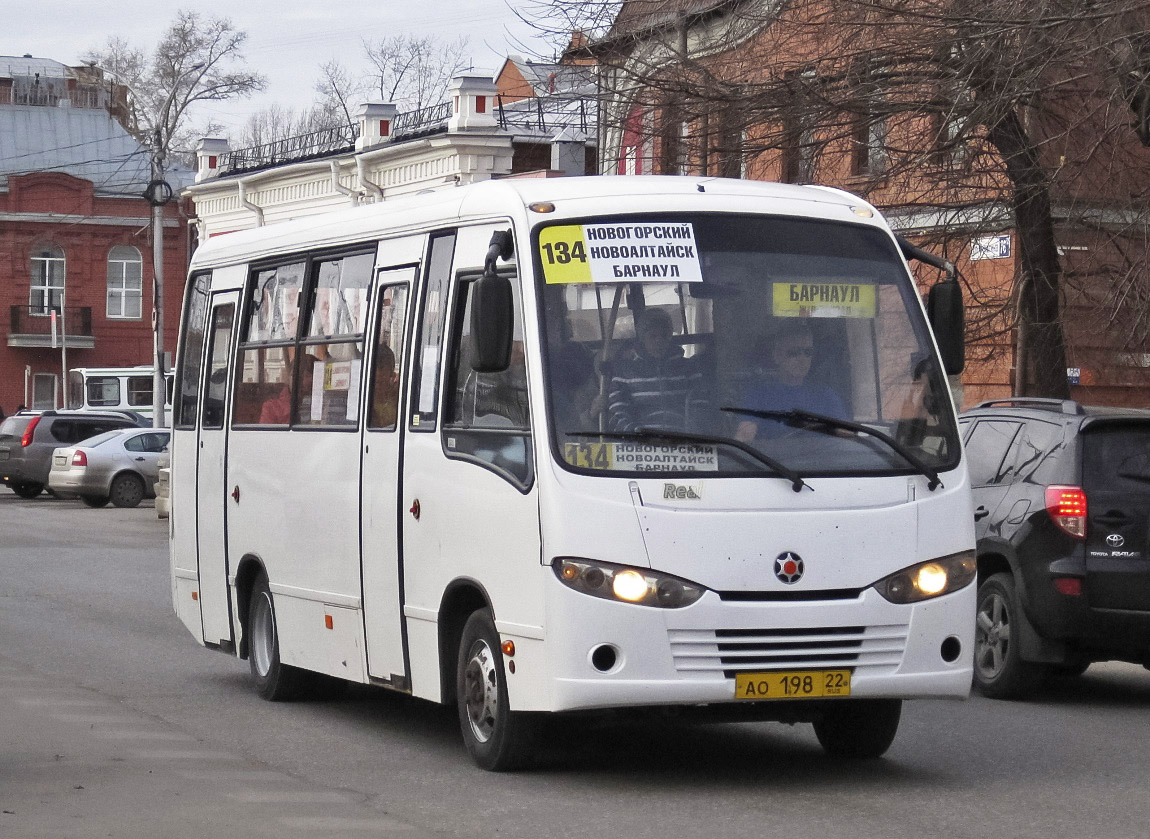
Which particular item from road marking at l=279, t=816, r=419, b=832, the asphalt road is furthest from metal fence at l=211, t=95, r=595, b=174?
road marking at l=279, t=816, r=419, b=832

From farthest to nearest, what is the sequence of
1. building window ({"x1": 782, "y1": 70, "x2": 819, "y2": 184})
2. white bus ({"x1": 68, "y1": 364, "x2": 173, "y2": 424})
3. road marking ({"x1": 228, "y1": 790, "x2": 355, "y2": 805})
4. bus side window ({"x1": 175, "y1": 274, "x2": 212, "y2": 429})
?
white bus ({"x1": 68, "y1": 364, "x2": 173, "y2": 424}) < building window ({"x1": 782, "y1": 70, "x2": 819, "y2": 184}) < bus side window ({"x1": 175, "y1": 274, "x2": 212, "y2": 429}) < road marking ({"x1": 228, "y1": 790, "x2": 355, "y2": 805})

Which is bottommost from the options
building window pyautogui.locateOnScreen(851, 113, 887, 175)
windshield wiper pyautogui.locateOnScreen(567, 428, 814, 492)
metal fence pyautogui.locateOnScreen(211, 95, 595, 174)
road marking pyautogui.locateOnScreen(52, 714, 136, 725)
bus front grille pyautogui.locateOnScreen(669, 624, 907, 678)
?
road marking pyautogui.locateOnScreen(52, 714, 136, 725)

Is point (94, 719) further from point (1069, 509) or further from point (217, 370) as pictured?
point (1069, 509)

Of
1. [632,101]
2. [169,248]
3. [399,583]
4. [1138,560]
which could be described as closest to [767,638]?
[399,583]

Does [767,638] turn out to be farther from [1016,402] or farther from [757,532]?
[1016,402]

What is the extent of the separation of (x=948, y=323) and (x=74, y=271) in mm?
68444

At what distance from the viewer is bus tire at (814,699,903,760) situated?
30.1 feet

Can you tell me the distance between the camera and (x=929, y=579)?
8.55 meters

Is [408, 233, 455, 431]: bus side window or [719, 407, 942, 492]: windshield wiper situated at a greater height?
[408, 233, 455, 431]: bus side window

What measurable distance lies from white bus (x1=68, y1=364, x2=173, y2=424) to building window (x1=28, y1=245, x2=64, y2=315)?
18.8m

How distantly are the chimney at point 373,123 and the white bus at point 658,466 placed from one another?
3284cm

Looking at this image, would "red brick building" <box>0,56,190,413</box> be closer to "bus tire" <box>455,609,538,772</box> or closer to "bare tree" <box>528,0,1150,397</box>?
"bare tree" <box>528,0,1150,397</box>

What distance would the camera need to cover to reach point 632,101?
56.9 ft

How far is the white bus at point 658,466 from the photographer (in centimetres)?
820
